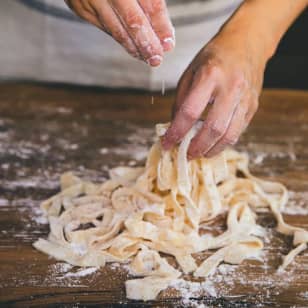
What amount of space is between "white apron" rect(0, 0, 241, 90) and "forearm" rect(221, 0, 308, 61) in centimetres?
54

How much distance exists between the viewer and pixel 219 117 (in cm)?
156

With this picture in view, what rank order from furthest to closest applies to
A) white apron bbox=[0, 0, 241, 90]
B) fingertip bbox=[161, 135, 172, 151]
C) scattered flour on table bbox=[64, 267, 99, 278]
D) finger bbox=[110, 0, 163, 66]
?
1. white apron bbox=[0, 0, 241, 90]
2. fingertip bbox=[161, 135, 172, 151]
3. scattered flour on table bbox=[64, 267, 99, 278]
4. finger bbox=[110, 0, 163, 66]

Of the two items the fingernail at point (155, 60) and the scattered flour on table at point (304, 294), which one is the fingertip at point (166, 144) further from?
the scattered flour on table at point (304, 294)

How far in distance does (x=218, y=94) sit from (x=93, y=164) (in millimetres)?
568

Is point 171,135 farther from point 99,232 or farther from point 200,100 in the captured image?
point 99,232

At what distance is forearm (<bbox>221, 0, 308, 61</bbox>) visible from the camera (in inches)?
66.7

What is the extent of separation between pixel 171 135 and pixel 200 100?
5.0 inches

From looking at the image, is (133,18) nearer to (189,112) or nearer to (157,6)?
(157,6)

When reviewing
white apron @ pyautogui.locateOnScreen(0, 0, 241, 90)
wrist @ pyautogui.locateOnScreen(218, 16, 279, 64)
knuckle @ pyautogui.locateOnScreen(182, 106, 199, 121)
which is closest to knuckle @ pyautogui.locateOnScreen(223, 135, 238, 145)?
knuckle @ pyautogui.locateOnScreen(182, 106, 199, 121)

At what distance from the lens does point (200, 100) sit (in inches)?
60.9

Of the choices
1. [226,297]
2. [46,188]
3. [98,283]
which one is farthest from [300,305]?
[46,188]

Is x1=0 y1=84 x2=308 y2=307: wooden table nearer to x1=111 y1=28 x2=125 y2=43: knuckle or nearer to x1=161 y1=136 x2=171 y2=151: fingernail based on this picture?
x1=161 y1=136 x2=171 y2=151: fingernail

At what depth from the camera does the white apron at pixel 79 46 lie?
7.60ft

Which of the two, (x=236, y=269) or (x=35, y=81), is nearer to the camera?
(x=236, y=269)
